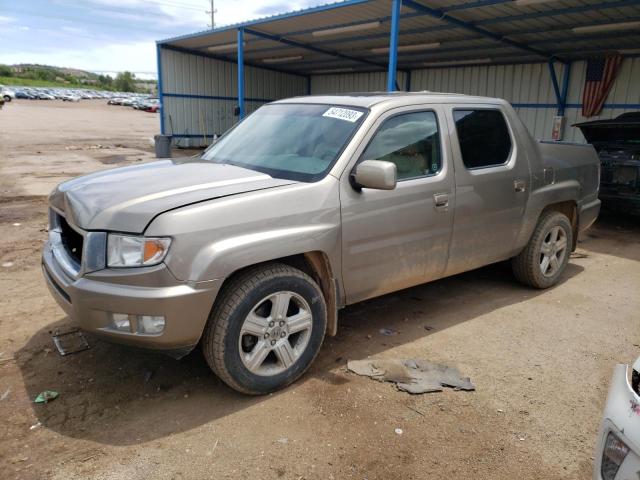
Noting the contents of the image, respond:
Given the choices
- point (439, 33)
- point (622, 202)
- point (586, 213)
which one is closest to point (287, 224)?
point (586, 213)

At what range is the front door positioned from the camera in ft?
11.2

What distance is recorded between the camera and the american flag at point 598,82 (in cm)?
1422

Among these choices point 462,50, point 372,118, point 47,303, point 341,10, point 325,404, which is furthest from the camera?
point 462,50

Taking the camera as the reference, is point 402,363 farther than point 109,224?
Yes

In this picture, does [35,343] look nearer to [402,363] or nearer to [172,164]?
[172,164]

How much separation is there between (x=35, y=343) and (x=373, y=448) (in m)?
2.63

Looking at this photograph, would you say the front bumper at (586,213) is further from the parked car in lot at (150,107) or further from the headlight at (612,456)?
the parked car in lot at (150,107)

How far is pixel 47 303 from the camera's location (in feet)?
14.7

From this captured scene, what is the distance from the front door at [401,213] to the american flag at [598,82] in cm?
1305

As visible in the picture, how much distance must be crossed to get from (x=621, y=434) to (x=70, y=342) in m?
3.54

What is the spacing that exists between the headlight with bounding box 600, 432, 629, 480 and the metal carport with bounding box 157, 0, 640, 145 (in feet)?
29.1

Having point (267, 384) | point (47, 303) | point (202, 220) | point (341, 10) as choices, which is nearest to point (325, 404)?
point (267, 384)

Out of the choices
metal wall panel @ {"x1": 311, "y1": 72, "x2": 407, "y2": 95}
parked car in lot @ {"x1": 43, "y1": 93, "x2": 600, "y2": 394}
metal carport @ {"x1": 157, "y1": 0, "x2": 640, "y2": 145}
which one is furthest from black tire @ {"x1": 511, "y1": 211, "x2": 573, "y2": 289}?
metal wall panel @ {"x1": 311, "y1": 72, "x2": 407, "y2": 95}

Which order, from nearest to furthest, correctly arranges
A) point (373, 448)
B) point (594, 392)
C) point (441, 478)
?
point (441, 478)
point (373, 448)
point (594, 392)
